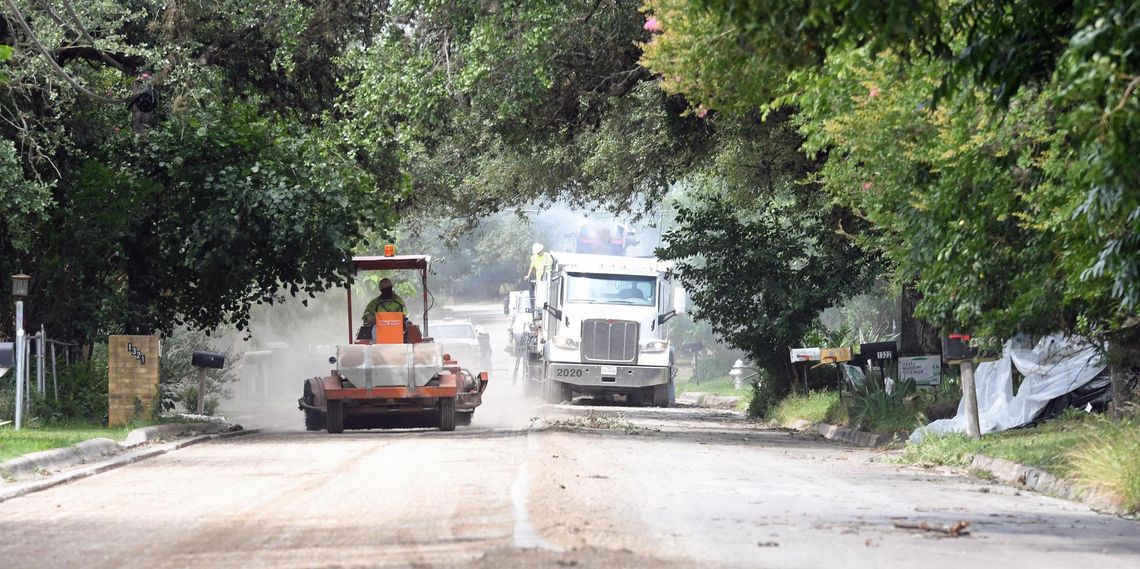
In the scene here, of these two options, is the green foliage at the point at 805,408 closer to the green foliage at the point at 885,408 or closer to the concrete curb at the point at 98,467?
the green foliage at the point at 885,408

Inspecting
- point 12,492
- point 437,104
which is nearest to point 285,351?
point 437,104

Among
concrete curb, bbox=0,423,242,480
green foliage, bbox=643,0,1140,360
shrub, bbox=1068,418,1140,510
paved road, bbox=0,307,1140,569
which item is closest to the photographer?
green foliage, bbox=643,0,1140,360

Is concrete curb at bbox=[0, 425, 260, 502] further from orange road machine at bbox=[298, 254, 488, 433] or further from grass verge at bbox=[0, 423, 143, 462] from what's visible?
orange road machine at bbox=[298, 254, 488, 433]

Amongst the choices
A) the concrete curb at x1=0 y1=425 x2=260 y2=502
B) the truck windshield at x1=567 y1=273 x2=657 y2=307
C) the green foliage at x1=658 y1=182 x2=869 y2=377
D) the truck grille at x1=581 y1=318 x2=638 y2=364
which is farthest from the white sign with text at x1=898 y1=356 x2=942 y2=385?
the truck windshield at x1=567 y1=273 x2=657 y2=307

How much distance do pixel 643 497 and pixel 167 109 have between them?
1314 cm

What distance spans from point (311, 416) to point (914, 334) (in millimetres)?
10332

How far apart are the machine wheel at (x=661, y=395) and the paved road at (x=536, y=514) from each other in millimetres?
16708

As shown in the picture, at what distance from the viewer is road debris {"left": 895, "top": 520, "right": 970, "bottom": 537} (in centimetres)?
948

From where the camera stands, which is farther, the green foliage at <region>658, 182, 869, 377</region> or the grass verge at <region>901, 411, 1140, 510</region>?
the green foliage at <region>658, 182, 869, 377</region>

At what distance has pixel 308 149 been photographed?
21.6 metres

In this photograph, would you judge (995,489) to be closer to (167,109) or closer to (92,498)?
(92,498)

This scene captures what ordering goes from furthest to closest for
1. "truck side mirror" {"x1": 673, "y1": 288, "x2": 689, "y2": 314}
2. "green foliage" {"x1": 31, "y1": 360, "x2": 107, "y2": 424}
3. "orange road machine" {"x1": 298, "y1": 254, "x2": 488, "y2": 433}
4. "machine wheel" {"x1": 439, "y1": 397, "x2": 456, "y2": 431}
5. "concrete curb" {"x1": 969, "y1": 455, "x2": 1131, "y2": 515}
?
"truck side mirror" {"x1": 673, "y1": 288, "x2": 689, "y2": 314} < "machine wheel" {"x1": 439, "y1": 397, "x2": 456, "y2": 431} < "orange road machine" {"x1": 298, "y1": 254, "x2": 488, "y2": 433} < "green foliage" {"x1": 31, "y1": 360, "x2": 107, "y2": 424} < "concrete curb" {"x1": 969, "y1": 455, "x2": 1131, "y2": 515}

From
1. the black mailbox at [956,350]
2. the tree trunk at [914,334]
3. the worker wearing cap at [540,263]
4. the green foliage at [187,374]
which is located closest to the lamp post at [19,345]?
the green foliage at [187,374]

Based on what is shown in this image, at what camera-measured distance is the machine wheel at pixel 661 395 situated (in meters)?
34.4
